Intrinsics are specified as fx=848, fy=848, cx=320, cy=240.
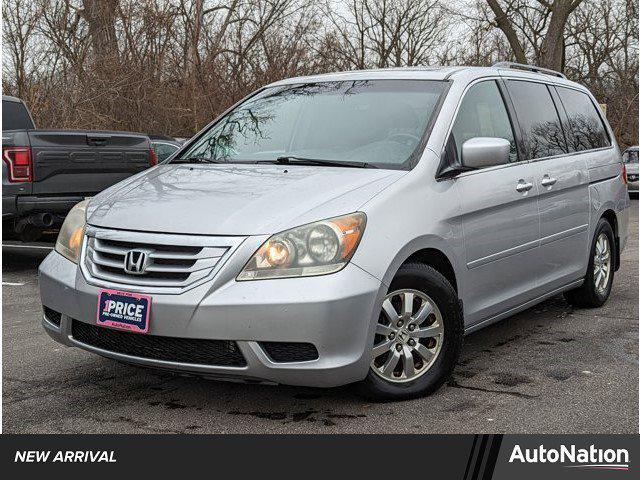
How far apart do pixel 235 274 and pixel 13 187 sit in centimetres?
490

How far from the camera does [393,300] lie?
4.00 metres

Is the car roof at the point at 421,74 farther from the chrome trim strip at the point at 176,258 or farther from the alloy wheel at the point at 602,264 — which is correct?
the chrome trim strip at the point at 176,258

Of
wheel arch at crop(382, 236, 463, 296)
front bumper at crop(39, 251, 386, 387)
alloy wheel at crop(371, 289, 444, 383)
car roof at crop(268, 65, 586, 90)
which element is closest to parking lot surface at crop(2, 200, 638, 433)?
alloy wheel at crop(371, 289, 444, 383)

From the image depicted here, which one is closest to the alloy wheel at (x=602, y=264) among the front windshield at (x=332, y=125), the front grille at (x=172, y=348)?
the front windshield at (x=332, y=125)

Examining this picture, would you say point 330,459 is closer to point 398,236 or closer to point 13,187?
point 398,236

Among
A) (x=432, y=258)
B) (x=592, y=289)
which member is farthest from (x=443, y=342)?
(x=592, y=289)

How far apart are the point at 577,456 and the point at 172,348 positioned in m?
1.76

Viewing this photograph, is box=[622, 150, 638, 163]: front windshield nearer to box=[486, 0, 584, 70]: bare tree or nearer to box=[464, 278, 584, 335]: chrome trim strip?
box=[486, 0, 584, 70]: bare tree

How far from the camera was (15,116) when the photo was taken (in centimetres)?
965

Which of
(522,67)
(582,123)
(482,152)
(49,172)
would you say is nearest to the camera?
(482,152)

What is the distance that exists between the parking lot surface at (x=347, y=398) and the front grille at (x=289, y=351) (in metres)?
0.33

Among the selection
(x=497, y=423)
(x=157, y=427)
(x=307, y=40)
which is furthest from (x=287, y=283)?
(x=307, y=40)

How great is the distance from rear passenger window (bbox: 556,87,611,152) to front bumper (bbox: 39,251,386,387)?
9.71 feet

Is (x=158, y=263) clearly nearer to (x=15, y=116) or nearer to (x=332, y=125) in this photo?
(x=332, y=125)
